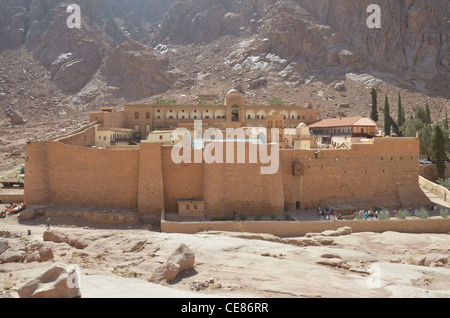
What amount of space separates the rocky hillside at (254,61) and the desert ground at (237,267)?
42.0 meters

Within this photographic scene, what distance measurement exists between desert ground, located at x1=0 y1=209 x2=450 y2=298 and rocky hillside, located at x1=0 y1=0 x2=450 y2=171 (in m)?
42.0

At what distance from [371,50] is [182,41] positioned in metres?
43.7

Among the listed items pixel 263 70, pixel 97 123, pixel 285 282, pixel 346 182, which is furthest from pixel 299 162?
pixel 263 70

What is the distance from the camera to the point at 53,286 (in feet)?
29.8

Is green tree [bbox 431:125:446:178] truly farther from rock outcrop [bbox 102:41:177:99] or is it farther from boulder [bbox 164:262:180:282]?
rock outcrop [bbox 102:41:177:99]

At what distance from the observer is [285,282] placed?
11.8 metres

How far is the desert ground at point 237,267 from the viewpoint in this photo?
10953mm

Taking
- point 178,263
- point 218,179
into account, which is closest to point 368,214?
point 218,179

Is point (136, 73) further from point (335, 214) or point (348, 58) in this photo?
point (335, 214)

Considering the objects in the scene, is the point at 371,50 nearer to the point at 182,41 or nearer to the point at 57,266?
the point at 182,41

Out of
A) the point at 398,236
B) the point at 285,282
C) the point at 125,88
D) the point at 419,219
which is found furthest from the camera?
the point at 125,88

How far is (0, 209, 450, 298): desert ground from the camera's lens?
11.0m

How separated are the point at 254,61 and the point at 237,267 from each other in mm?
65059

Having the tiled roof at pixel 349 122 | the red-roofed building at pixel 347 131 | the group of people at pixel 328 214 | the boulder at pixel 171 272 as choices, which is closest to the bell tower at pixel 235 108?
the tiled roof at pixel 349 122
